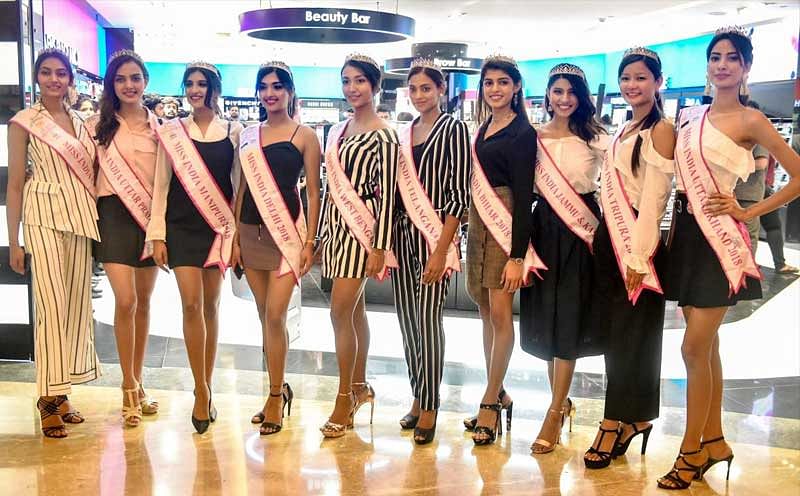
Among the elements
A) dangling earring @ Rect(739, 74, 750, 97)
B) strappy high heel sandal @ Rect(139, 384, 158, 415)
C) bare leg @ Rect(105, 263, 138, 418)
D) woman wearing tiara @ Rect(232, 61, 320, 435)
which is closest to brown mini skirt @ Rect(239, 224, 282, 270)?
woman wearing tiara @ Rect(232, 61, 320, 435)

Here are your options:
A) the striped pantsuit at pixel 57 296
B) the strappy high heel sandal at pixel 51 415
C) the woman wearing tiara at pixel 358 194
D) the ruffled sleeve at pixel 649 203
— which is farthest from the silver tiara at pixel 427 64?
the strappy high heel sandal at pixel 51 415

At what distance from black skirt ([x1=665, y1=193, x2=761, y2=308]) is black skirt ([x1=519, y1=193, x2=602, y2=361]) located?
0.32 meters

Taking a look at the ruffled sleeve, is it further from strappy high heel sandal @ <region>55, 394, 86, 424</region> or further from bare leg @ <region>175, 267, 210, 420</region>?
strappy high heel sandal @ <region>55, 394, 86, 424</region>

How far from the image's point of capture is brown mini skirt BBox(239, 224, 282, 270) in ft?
10.0

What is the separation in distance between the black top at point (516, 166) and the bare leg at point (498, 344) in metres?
0.20

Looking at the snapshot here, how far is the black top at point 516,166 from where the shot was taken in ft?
9.11

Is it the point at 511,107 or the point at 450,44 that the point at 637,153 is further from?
the point at 450,44

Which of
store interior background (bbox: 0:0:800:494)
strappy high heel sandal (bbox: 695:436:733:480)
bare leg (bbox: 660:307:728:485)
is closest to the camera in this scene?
bare leg (bbox: 660:307:728:485)

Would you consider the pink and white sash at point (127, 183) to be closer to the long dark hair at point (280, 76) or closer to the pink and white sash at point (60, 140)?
the pink and white sash at point (60, 140)

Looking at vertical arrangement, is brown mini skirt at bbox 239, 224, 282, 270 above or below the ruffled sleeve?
below

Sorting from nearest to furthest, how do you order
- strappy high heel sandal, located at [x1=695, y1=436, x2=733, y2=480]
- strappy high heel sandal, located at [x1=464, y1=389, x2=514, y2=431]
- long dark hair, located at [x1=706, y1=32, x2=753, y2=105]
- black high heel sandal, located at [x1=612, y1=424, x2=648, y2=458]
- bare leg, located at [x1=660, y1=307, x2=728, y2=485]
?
long dark hair, located at [x1=706, y1=32, x2=753, y2=105]
bare leg, located at [x1=660, y1=307, x2=728, y2=485]
strappy high heel sandal, located at [x1=695, y1=436, x2=733, y2=480]
black high heel sandal, located at [x1=612, y1=424, x2=648, y2=458]
strappy high heel sandal, located at [x1=464, y1=389, x2=514, y2=431]

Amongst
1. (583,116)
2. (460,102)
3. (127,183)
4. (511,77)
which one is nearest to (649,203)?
(583,116)

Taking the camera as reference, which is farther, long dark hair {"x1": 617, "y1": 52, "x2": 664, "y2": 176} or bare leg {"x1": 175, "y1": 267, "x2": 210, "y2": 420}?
bare leg {"x1": 175, "y1": 267, "x2": 210, "y2": 420}

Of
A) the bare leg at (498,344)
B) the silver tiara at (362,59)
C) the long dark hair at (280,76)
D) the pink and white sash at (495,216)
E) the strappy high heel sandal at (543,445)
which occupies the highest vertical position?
the silver tiara at (362,59)
